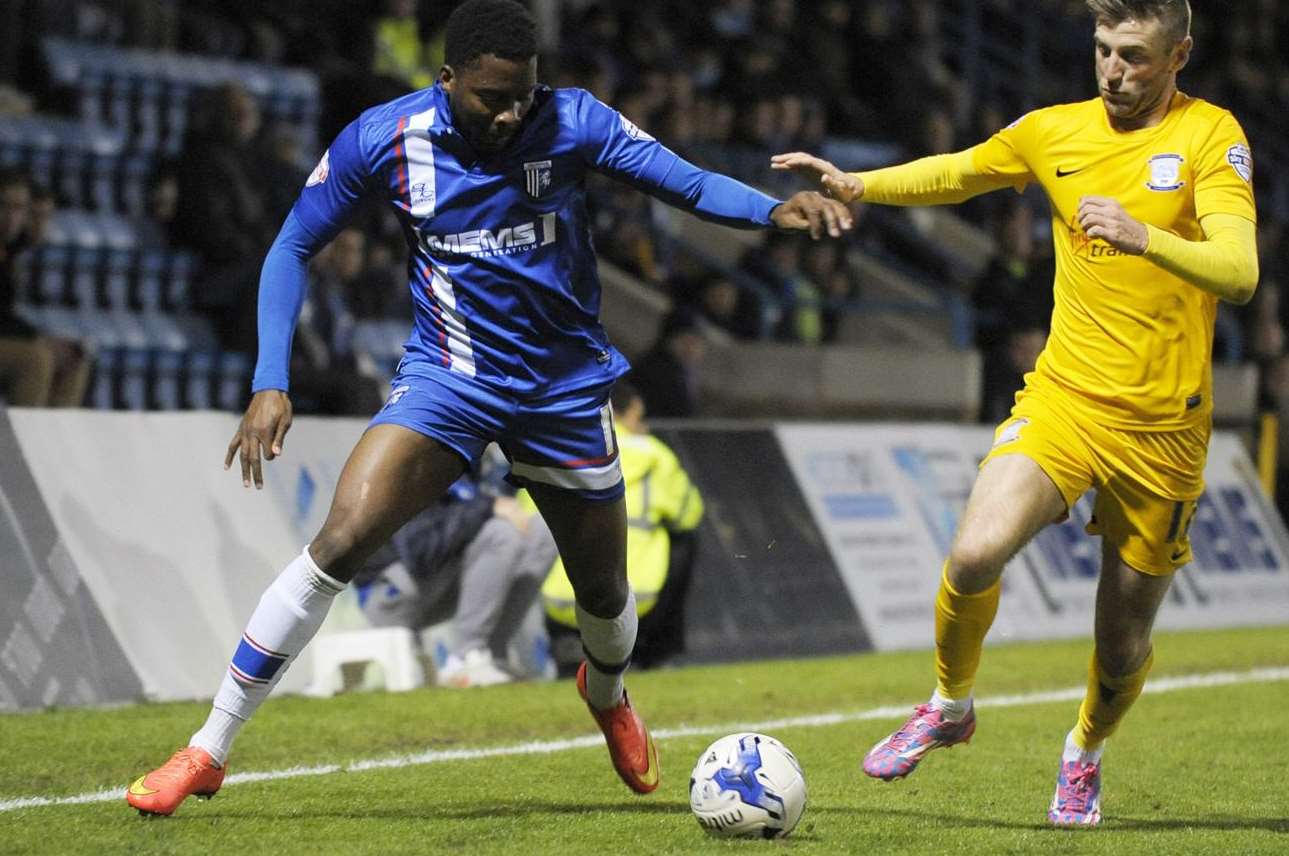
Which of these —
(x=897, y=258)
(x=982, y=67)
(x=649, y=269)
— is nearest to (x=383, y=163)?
(x=649, y=269)

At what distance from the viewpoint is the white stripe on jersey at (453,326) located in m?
5.84

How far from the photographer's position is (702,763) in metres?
5.76

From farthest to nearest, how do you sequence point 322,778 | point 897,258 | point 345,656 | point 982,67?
point 982,67, point 897,258, point 345,656, point 322,778

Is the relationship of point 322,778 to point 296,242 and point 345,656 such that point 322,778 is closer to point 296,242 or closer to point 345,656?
point 296,242

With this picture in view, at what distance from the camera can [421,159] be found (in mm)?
5770

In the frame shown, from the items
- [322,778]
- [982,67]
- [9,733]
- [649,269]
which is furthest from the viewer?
[982,67]

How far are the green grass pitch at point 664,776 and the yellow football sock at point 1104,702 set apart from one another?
10.9 inches

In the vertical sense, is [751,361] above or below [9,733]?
below

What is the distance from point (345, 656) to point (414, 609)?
599mm

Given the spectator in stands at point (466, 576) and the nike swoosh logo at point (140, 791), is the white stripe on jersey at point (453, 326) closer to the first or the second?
the nike swoosh logo at point (140, 791)

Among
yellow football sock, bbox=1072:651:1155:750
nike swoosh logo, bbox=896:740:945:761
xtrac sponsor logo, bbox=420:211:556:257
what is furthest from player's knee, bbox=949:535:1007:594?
xtrac sponsor logo, bbox=420:211:556:257

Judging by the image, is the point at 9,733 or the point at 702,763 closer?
the point at 702,763

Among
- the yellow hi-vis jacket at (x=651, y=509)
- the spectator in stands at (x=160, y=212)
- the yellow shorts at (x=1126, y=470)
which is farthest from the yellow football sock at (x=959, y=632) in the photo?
the spectator in stands at (x=160, y=212)

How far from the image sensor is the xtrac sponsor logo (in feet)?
18.9
